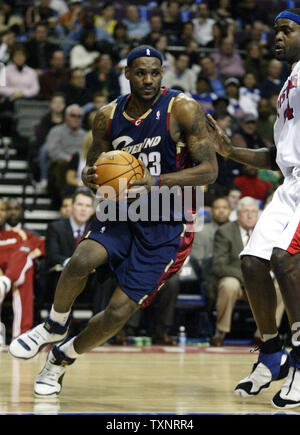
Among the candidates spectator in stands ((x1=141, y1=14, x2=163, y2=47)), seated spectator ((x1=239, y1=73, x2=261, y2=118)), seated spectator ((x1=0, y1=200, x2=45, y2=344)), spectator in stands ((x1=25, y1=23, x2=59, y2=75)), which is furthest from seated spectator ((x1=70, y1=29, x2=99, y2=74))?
seated spectator ((x1=0, y1=200, x2=45, y2=344))

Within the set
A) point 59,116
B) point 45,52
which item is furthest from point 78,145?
point 45,52

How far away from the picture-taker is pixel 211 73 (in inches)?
484

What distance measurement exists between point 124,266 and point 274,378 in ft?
3.56

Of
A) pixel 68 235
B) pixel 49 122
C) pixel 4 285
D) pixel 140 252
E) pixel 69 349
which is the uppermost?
pixel 49 122

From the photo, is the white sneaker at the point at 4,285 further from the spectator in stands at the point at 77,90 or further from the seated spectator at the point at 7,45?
the seated spectator at the point at 7,45

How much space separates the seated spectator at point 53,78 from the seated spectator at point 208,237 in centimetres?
349

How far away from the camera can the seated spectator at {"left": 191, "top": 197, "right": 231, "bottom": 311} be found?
28.5 ft

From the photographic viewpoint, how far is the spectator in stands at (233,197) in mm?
9477

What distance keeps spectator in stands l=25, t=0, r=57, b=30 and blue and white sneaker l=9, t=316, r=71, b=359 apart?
29.0 ft

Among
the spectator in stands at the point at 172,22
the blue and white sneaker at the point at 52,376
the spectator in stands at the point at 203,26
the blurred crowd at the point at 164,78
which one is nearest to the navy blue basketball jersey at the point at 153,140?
the blue and white sneaker at the point at 52,376

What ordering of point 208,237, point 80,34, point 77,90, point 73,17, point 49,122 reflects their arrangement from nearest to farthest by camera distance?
1. point 208,237
2. point 49,122
3. point 77,90
4. point 80,34
5. point 73,17

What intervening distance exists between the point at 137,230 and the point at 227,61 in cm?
915

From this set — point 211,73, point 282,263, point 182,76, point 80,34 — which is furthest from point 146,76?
point 80,34

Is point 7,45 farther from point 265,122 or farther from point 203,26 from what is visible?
point 265,122
